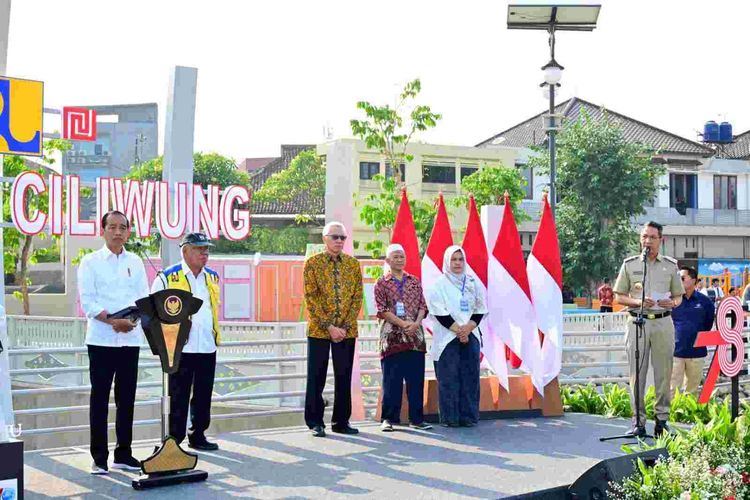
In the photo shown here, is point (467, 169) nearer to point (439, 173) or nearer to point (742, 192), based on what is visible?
point (439, 173)

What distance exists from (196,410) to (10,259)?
2134cm

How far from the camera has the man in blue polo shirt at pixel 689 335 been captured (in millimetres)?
10516

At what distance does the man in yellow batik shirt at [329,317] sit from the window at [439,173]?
29.5 m

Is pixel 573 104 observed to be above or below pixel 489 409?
above

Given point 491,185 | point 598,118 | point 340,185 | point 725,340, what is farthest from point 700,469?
point 598,118

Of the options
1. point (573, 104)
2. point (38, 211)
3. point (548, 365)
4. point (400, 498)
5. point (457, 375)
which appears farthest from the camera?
point (573, 104)

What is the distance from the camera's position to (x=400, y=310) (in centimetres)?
871

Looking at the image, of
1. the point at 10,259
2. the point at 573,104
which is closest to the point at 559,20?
the point at 10,259

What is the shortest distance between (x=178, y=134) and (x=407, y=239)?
238cm

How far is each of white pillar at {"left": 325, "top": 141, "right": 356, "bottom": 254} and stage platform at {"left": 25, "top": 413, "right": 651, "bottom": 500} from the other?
197 centimetres

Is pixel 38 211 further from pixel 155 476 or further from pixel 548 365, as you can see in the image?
pixel 548 365

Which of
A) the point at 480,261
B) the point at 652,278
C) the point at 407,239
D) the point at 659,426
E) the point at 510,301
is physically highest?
the point at 407,239

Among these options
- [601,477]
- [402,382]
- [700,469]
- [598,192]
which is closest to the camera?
[700,469]

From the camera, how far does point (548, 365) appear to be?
9578 millimetres
